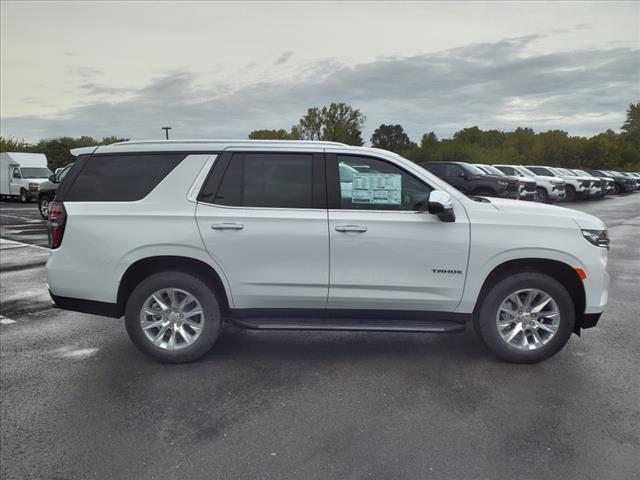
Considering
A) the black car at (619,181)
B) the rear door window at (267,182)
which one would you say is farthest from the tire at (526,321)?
the black car at (619,181)

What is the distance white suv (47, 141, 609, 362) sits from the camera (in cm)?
436

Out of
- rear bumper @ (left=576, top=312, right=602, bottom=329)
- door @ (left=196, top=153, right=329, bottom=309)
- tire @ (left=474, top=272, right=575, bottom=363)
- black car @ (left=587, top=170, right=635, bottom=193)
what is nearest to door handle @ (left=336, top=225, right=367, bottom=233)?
door @ (left=196, top=153, right=329, bottom=309)

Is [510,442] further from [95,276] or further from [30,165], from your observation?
[30,165]

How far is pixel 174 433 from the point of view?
11.1 feet

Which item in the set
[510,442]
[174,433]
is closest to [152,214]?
[174,433]

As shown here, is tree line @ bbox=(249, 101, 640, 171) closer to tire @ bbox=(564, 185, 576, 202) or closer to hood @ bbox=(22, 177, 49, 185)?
tire @ bbox=(564, 185, 576, 202)

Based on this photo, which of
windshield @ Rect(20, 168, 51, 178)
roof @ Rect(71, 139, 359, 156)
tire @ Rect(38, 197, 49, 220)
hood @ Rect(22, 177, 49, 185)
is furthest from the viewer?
windshield @ Rect(20, 168, 51, 178)

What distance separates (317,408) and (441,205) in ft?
5.93

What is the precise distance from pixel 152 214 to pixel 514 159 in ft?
198

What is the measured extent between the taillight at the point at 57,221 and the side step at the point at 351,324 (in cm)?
164

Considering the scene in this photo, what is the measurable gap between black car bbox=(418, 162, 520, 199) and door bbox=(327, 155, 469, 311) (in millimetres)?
14710

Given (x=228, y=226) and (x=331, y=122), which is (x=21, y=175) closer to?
(x=228, y=226)

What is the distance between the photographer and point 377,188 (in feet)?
14.7

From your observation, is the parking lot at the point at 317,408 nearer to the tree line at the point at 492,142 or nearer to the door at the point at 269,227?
the door at the point at 269,227
